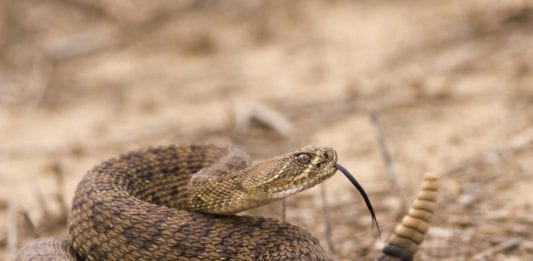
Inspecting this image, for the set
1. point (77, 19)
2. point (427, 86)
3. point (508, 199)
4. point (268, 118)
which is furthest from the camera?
point (77, 19)

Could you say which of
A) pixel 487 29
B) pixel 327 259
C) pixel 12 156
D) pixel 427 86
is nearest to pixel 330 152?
pixel 327 259

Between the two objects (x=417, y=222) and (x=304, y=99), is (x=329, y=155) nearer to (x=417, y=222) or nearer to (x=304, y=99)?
(x=417, y=222)

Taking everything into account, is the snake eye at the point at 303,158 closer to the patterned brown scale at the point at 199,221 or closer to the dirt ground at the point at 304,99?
the patterned brown scale at the point at 199,221

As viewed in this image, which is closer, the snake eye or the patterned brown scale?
the patterned brown scale

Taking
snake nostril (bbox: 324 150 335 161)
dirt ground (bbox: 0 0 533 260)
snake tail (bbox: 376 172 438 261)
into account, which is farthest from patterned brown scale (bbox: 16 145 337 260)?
dirt ground (bbox: 0 0 533 260)

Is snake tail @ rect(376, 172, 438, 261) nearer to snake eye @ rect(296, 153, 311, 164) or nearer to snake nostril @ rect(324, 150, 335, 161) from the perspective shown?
snake nostril @ rect(324, 150, 335, 161)

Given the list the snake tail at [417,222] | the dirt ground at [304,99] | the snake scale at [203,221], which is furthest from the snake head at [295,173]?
the dirt ground at [304,99]

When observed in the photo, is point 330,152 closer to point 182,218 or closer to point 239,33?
point 182,218
